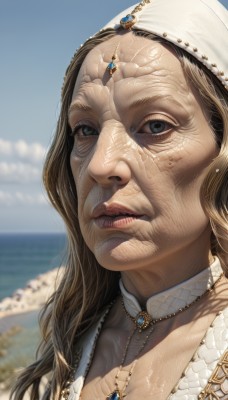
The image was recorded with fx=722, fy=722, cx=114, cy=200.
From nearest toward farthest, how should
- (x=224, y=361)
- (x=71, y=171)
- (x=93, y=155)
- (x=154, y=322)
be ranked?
(x=224, y=361) → (x=93, y=155) → (x=154, y=322) → (x=71, y=171)

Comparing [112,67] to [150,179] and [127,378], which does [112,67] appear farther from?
[127,378]

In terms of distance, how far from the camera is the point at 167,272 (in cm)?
275

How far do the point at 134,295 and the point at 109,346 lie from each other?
0.23 meters

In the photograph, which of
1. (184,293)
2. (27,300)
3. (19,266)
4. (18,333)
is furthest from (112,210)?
(19,266)

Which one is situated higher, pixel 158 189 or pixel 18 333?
pixel 158 189

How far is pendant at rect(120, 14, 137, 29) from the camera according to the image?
2.73 meters

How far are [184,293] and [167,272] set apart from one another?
102 millimetres

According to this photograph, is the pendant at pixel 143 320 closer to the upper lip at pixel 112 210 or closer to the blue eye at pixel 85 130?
the upper lip at pixel 112 210

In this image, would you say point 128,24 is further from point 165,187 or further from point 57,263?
point 57,263

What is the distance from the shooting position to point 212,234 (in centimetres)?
282

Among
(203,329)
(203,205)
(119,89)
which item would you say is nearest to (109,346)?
(203,329)

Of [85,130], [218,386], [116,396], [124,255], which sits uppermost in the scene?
[85,130]

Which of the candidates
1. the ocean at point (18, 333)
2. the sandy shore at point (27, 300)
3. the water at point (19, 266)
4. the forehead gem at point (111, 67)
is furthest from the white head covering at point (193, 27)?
the water at point (19, 266)

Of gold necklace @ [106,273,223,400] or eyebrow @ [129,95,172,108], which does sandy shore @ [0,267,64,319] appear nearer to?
gold necklace @ [106,273,223,400]
